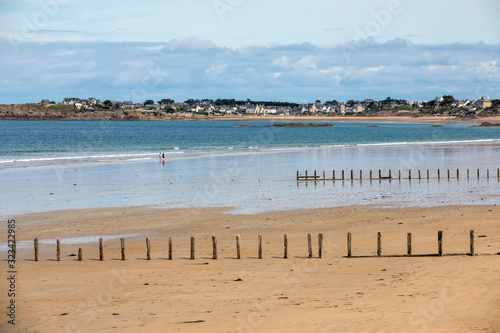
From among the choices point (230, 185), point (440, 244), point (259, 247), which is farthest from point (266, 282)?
point (230, 185)

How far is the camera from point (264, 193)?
4416cm

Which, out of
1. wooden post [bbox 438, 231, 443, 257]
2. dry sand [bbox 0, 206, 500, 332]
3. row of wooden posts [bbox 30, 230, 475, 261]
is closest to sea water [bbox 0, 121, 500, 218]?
dry sand [bbox 0, 206, 500, 332]

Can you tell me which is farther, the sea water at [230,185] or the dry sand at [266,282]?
the sea water at [230,185]

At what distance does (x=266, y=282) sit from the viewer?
2009 cm

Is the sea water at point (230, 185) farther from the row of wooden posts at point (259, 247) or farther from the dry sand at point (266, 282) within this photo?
the row of wooden posts at point (259, 247)

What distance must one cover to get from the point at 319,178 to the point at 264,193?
11.1 m

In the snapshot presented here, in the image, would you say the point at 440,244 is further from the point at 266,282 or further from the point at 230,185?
the point at 230,185

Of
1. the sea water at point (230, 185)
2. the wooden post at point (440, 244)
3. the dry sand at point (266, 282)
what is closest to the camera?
the dry sand at point (266, 282)

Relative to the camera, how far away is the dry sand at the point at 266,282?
16.0m

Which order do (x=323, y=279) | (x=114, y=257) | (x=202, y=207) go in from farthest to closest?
1. (x=202, y=207)
2. (x=114, y=257)
3. (x=323, y=279)

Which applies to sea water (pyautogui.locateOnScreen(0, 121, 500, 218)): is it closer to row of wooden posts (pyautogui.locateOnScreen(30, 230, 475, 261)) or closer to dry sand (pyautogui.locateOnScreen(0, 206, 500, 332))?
dry sand (pyautogui.locateOnScreen(0, 206, 500, 332))

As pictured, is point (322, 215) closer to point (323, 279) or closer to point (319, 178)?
point (323, 279)

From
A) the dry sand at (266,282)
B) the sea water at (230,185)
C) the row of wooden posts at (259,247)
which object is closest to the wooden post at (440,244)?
the row of wooden posts at (259,247)

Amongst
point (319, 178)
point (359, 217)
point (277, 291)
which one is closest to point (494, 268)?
point (277, 291)
